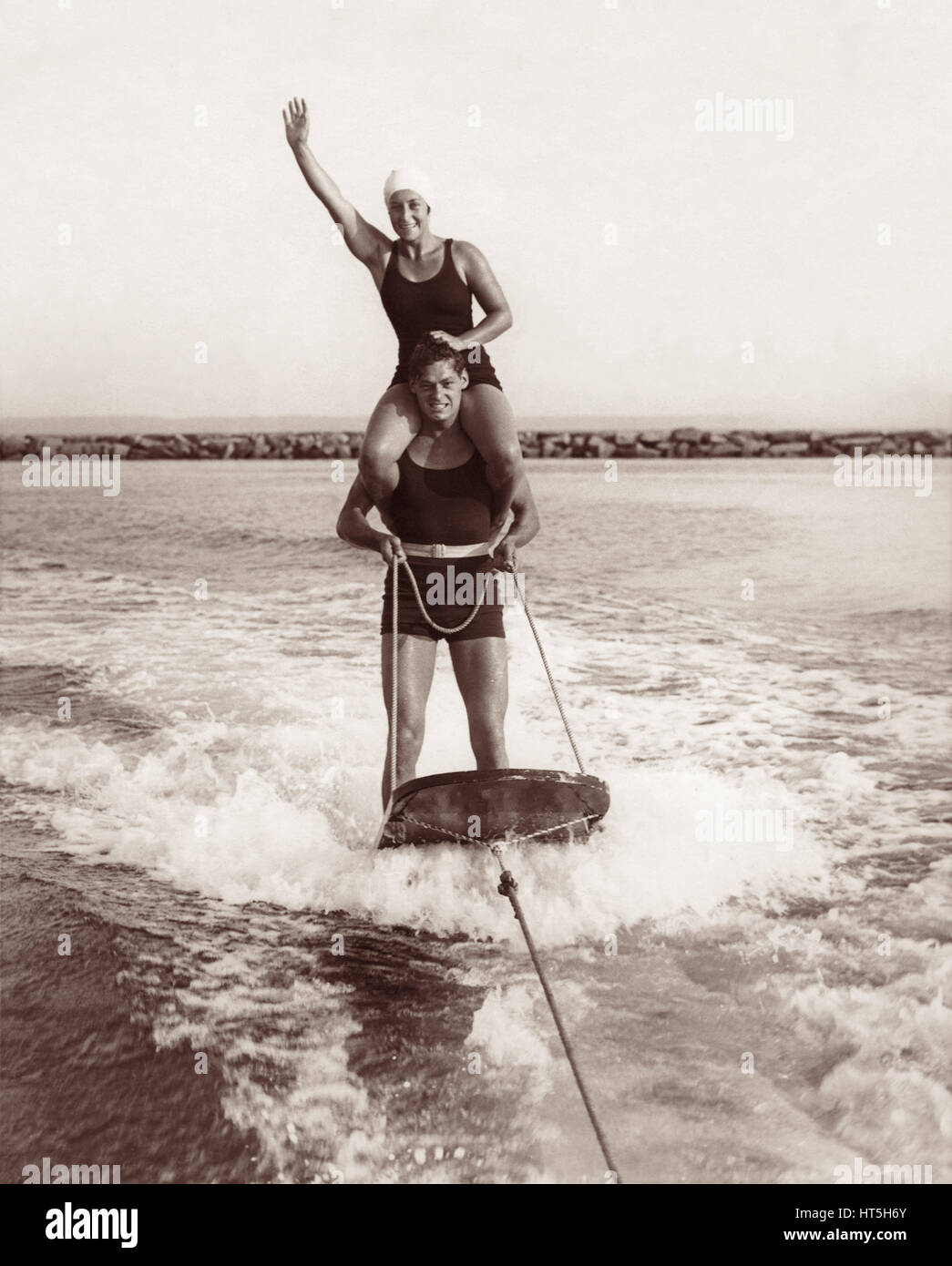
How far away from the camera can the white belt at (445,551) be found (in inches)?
182

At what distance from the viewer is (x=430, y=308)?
14.4 ft


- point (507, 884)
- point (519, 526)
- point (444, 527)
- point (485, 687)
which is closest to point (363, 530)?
point (444, 527)

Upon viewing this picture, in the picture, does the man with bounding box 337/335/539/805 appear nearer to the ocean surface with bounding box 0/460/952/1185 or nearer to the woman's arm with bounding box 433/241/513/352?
the woman's arm with bounding box 433/241/513/352

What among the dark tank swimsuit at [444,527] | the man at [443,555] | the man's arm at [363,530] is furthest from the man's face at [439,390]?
the man's arm at [363,530]

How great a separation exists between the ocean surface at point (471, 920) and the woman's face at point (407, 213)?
95.0 inches

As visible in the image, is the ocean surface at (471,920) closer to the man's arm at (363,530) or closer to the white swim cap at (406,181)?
the man's arm at (363,530)

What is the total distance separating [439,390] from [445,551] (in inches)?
25.4

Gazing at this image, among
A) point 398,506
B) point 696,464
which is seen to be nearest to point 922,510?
point 696,464

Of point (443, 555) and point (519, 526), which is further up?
Answer: point (519, 526)

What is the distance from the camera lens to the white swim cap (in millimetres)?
4211

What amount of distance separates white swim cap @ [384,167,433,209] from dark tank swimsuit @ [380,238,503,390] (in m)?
0.19

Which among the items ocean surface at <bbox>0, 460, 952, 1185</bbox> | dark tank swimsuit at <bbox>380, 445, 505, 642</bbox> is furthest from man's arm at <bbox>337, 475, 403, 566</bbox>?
ocean surface at <bbox>0, 460, 952, 1185</bbox>

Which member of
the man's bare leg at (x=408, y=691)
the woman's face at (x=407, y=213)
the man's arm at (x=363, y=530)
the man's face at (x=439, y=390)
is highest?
the woman's face at (x=407, y=213)

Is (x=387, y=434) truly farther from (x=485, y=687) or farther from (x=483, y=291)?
(x=485, y=687)
